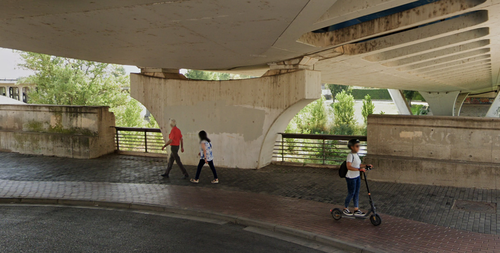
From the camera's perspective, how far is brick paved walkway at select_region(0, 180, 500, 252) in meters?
5.98

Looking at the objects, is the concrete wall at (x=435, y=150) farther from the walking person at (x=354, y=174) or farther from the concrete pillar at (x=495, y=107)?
the concrete pillar at (x=495, y=107)

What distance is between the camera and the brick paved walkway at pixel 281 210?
236 inches

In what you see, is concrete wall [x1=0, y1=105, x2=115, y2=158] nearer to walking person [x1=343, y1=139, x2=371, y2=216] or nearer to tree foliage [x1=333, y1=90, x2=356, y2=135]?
walking person [x1=343, y1=139, x2=371, y2=216]

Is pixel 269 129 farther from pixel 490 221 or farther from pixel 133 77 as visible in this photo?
pixel 490 221

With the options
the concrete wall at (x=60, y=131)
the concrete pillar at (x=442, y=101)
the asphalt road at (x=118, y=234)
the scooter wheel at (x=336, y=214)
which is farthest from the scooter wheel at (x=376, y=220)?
the concrete pillar at (x=442, y=101)

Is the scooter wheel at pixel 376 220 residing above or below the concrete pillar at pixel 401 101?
below

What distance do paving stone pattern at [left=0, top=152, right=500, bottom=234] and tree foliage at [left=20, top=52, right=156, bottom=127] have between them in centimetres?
1905

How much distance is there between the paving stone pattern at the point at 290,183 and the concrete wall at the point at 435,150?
35 centimetres

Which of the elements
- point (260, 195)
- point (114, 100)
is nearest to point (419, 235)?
point (260, 195)

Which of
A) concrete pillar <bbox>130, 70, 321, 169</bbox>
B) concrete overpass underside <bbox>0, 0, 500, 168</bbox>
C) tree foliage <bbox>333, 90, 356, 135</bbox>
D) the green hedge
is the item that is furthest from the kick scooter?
the green hedge

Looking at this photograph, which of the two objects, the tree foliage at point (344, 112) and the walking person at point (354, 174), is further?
the tree foliage at point (344, 112)

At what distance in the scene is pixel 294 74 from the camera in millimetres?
11555

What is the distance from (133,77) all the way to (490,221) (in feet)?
38.1

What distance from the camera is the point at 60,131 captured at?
14.9 m
